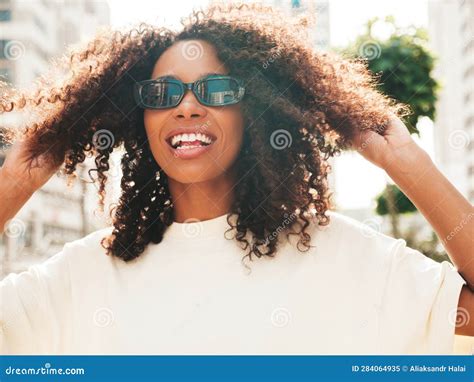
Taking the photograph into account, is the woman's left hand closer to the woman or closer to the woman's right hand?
the woman

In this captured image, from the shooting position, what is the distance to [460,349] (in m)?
2.04

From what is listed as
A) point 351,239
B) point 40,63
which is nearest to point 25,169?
point 351,239

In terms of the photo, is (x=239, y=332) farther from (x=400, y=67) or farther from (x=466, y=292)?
(x=400, y=67)

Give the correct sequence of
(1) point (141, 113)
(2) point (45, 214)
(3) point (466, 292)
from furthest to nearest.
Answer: (2) point (45, 214) < (1) point (141, 113) < (3) point (466, 292)

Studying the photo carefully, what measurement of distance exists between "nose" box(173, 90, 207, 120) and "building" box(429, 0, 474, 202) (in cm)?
81

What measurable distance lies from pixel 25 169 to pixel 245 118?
73 cm

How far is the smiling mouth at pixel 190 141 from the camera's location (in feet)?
6.76

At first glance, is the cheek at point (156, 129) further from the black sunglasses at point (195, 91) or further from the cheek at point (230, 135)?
the cheek at point (230, 135)

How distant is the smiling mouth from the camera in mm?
2061

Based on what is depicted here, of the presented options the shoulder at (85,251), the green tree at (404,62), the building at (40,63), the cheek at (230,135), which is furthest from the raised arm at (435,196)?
the green tree at (404,62)

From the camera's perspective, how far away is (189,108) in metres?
2.07

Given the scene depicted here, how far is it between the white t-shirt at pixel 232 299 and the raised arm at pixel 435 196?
5cm
